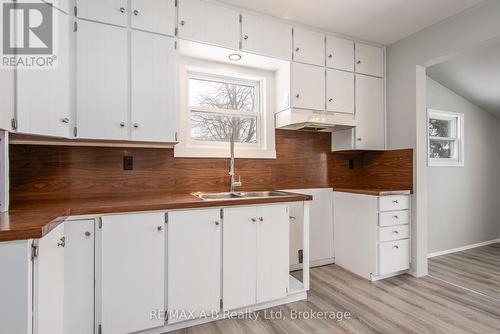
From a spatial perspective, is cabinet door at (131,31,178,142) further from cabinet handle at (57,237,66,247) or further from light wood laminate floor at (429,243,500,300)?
light wood laminate floor at (429,243,500,300)

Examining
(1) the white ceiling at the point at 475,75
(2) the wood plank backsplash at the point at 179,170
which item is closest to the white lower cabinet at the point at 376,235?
(2) the wood plank backsplash at the point at 179,170

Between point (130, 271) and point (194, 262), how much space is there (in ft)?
1.36

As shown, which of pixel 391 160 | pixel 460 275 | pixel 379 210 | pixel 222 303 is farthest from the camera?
pixel 391 160

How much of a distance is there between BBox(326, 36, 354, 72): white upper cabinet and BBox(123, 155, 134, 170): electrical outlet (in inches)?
86.2

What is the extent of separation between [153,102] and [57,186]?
100 cm

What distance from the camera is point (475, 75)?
3.15m

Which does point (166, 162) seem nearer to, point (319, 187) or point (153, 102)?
point (153, 102)

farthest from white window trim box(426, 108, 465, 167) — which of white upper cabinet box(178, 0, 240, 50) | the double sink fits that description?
white upper cabinet box(178, 0, 240, 50)

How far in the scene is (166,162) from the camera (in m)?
2.31

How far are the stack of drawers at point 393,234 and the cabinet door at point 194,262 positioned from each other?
1704 mm

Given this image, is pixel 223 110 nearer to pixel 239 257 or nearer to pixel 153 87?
pixel 153 87

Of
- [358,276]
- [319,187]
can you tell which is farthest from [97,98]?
[358,276]

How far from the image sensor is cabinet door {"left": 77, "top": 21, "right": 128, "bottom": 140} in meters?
1.77

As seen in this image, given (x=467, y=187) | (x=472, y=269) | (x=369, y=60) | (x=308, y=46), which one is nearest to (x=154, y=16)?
(x=308, y=46)
